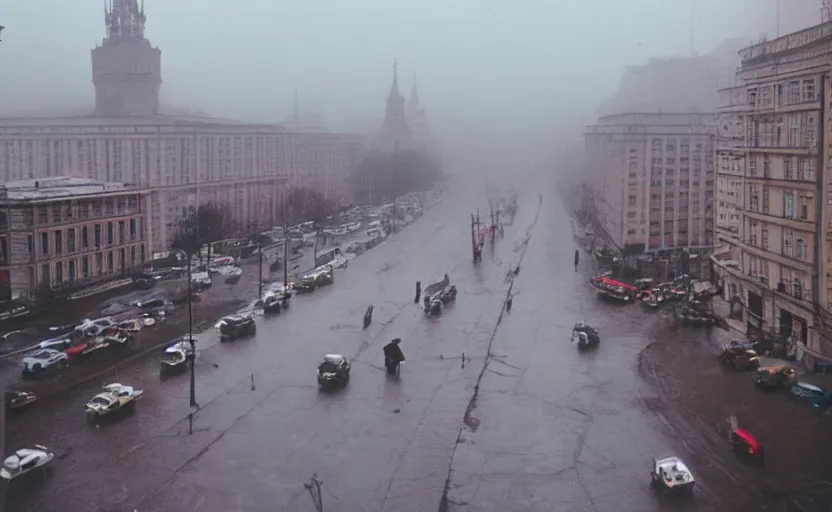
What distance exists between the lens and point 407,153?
3341cm

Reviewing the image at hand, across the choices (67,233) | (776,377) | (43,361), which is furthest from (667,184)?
(43,361)

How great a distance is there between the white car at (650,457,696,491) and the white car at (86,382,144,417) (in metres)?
3.66

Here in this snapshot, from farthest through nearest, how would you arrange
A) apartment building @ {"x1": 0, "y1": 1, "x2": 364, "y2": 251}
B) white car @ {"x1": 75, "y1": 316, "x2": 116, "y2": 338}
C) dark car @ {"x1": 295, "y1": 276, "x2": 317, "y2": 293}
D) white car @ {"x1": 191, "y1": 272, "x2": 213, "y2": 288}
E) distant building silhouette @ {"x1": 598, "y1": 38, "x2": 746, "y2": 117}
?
distant building silhouette @ {"x1": 598, "y1": 38, "x2": 746, "y2": 117} < apartment building @ {"x1": 0, "y1": 1, "x2": 364, "y2": 251} < dark car @ {"x1": 295, "y1": 276, "x2": 317, "y2": 293} < white car @ {"x1": 191, "y1": 272, "x2": 213, "y2": 288} < white car @ {"x1": 75, "y1": 316, "x2": 116, "y2": 338}

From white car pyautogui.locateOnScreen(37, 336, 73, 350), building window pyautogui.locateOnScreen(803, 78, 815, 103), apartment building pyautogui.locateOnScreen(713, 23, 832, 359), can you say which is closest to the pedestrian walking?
→ white car pyautogui.locateOnScreen(37, 336, 73, 350)

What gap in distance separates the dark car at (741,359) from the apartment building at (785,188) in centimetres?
37

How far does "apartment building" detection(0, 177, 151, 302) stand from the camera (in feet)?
31.1

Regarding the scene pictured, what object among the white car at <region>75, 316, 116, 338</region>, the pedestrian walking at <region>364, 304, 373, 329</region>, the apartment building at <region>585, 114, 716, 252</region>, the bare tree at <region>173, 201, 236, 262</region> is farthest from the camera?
the bare tree at <region>173, 201, 236, 262</region>

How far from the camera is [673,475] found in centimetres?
443

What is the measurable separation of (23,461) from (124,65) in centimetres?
2054

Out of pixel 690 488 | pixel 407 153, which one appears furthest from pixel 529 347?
pixel 407 153

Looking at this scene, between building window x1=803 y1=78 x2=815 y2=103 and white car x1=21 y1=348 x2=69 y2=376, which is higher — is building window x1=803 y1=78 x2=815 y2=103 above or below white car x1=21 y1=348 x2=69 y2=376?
above

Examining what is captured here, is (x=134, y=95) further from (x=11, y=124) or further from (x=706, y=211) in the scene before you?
(x=706, y=211)

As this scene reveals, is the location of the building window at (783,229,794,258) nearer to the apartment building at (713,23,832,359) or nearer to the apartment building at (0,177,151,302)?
the apartment building at (713,23,832,359)

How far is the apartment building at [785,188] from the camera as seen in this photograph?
250 inches
